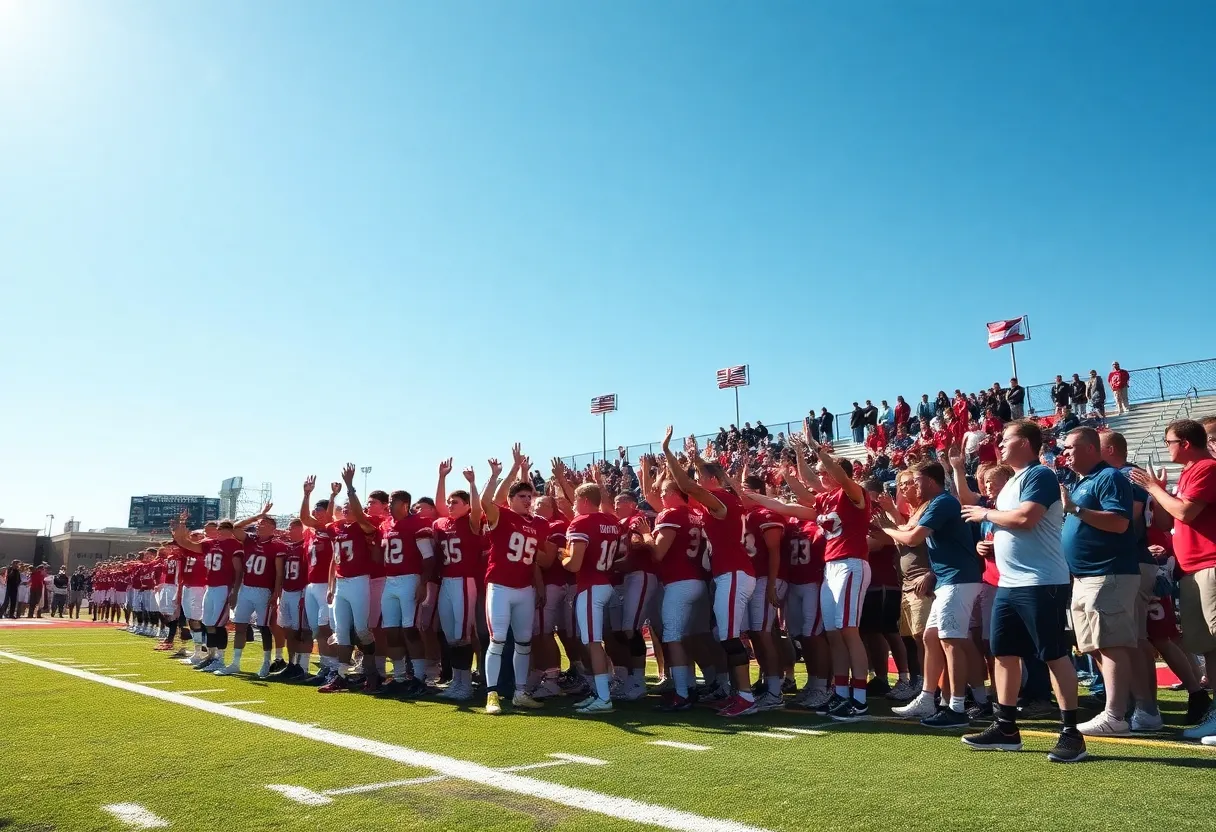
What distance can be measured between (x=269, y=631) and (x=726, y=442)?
23.1 meters

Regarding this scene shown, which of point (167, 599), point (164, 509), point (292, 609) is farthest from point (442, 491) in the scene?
point (164, 509)

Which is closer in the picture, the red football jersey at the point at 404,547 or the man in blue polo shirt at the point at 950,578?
the man in blue polo shirt at the point at 950,578

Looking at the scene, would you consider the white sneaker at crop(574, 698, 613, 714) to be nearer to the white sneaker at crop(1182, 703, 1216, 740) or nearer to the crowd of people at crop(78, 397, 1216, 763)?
the crowd of people at crop(78, 397, 1216, 763)

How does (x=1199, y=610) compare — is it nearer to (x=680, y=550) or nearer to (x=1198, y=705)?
(x=1198, y=705)

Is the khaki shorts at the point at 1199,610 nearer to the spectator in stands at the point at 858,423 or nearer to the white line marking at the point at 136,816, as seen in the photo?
the white line marking at the point at 136,816

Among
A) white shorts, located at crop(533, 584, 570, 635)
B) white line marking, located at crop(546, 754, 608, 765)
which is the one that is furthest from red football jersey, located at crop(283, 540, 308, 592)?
white line marking, located at crop(546, 754, 608, 765)

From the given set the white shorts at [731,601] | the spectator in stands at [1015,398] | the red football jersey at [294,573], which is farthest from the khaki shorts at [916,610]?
the spectator in stands at [1015,398]

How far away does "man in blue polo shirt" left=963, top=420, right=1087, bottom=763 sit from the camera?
188 inches

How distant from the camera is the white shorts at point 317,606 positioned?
9.59 metres

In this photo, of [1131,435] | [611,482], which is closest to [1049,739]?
[1131,435]

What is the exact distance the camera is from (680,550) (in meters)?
7.16

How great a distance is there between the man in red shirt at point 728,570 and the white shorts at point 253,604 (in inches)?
251

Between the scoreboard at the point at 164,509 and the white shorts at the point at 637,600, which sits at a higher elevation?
the scoreboard at the point at 164,509

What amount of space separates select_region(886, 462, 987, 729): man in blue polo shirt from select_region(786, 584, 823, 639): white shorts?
1.35 meters
